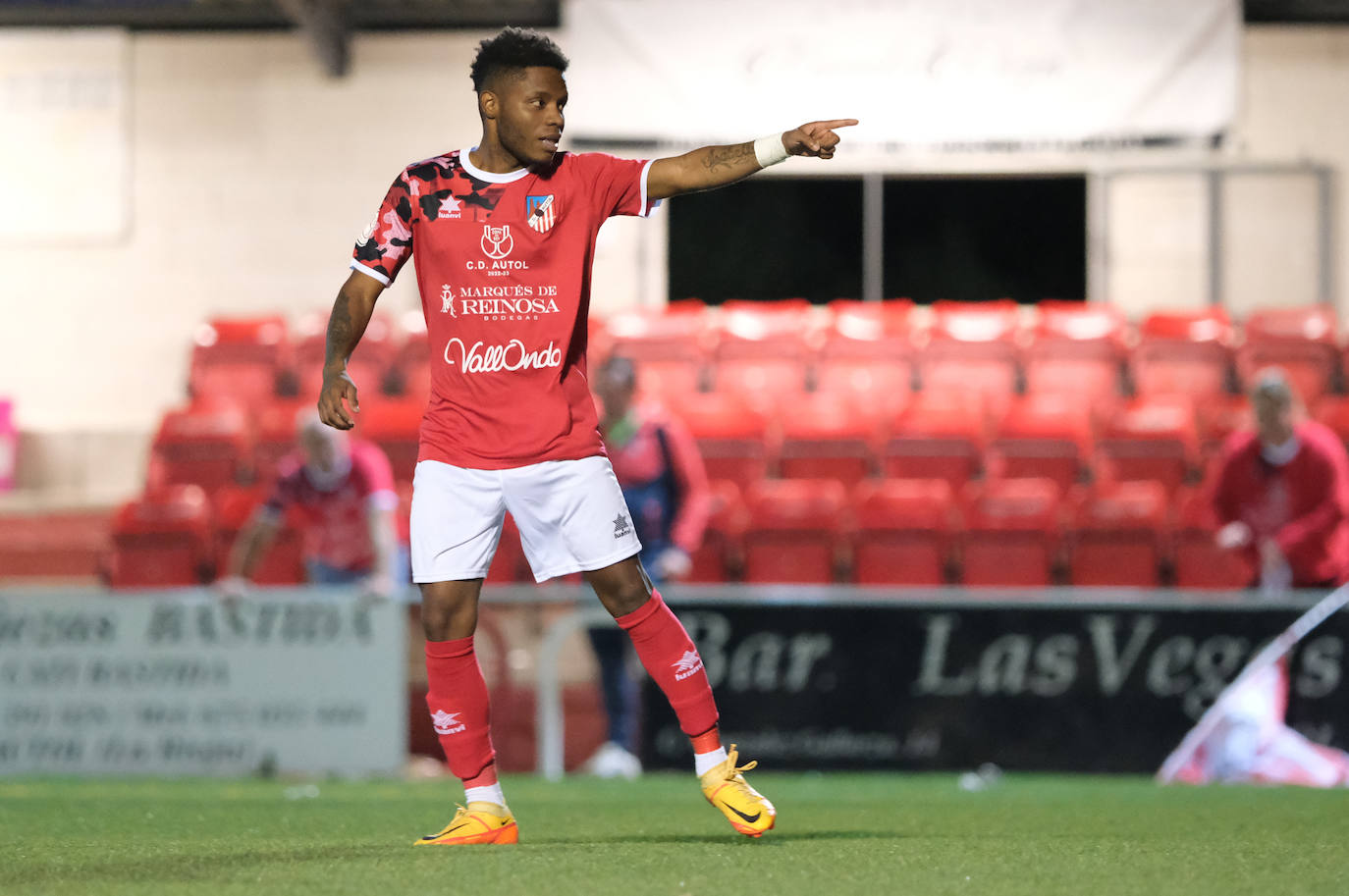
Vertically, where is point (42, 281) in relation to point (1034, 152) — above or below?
below

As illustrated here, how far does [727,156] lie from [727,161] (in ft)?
0.06

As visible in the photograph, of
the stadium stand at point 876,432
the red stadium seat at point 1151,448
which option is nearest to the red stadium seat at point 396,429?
the stadium stand at point 876,432

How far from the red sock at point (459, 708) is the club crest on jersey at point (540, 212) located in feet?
3.25

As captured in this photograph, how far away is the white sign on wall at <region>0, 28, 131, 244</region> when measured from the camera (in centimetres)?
1409

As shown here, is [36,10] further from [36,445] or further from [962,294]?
[962,294]

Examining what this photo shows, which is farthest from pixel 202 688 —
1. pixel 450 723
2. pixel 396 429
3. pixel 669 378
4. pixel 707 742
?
pixel 669 378

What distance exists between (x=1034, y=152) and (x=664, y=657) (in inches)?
412

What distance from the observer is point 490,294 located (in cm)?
385

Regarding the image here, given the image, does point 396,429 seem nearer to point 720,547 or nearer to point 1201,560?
point 720,547

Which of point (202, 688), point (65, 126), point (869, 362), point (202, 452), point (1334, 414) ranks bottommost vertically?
point (202, 688)

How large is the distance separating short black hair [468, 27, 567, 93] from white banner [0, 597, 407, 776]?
390cm

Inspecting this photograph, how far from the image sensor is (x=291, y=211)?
14242 millimetres

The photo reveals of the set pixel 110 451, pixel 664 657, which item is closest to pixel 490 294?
pixel 664 657

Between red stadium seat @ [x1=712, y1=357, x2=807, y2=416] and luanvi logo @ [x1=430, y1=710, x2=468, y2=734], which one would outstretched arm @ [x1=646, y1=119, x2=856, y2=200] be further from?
red stadium seat @ [x1=712, y1=357, x2=807, y2=416]
